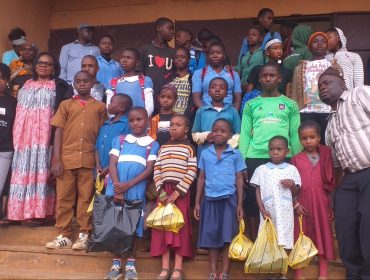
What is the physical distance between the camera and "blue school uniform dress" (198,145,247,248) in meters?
4.74

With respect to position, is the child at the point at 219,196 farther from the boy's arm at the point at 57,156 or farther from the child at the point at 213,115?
the boy's arm at the point at 57,156

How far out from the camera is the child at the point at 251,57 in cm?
654

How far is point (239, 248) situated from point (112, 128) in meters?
1.76

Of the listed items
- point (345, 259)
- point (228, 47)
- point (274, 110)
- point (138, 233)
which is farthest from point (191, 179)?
point (228, 47)

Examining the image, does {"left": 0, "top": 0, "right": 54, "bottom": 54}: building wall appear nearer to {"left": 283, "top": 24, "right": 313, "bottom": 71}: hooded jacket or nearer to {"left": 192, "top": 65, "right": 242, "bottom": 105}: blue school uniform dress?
{"left": 192, "top": 65, "right": 242, "bottom": 105}: blue school uniform dress

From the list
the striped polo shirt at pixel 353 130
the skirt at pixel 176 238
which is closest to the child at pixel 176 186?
the skirt at pixel 176 238

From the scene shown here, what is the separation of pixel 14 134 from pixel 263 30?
3534 millimetres

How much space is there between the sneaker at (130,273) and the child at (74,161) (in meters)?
0.63

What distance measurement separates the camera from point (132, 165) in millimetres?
5023

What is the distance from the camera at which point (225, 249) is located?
475 cm

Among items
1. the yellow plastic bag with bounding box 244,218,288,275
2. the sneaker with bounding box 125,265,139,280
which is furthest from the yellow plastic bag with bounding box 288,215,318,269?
the sneaker with bounding box 125,265,139,280

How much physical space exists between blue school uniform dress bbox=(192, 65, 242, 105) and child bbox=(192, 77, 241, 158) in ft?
0.94

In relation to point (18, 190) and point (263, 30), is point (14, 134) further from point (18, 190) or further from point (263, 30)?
point (263, 30)

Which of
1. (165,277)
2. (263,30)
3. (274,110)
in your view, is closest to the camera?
(165,277)
